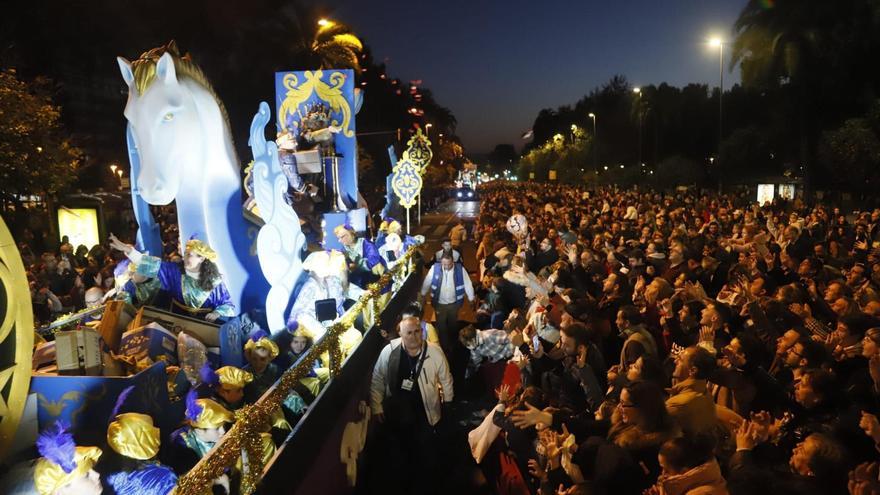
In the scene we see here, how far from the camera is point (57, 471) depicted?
3.10 m

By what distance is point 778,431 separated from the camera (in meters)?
3.47

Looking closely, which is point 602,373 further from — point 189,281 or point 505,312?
point 189,281

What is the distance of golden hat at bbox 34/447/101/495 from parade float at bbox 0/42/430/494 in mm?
12

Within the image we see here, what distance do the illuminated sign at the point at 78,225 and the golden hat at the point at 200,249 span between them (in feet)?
32.8

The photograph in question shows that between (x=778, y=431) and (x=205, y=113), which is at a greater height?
(x=205, y=113)

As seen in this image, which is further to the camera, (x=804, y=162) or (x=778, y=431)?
(x=804, y=162)

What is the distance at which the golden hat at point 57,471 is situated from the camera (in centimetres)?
305

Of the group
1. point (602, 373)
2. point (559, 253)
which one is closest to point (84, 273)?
point (559, 253)

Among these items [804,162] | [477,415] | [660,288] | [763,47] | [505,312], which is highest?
[763,47]

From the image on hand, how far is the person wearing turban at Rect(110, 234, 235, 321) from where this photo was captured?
6879 mm

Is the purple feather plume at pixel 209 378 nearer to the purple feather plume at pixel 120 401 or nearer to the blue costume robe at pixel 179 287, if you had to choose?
the purple feather plume at pixel 120 401

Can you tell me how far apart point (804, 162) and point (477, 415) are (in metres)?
29.9

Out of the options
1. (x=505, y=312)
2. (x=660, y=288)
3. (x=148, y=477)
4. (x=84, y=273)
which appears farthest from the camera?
(x=84, y=273)

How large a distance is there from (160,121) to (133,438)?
461 centimetres
